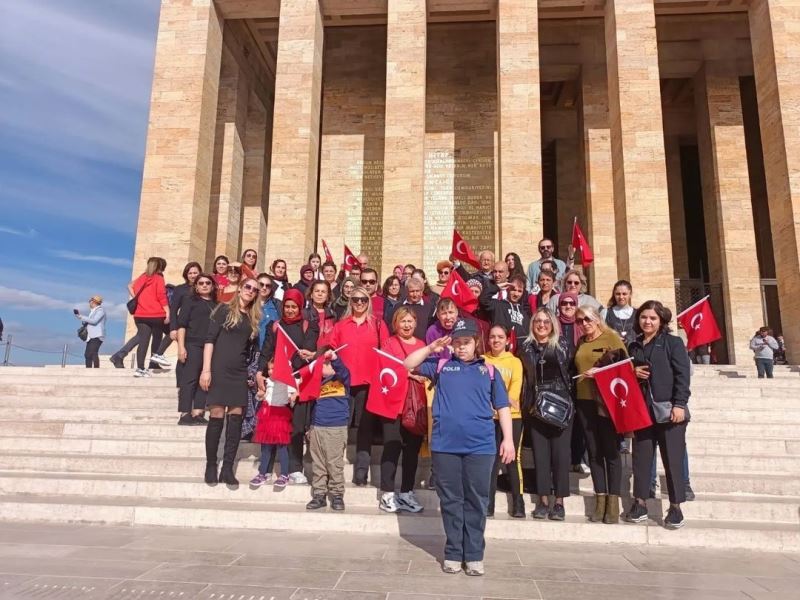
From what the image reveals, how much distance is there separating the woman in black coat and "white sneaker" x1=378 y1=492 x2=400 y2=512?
2.14 meters

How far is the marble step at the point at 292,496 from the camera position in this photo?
5406mm

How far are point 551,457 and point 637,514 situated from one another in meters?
0.90

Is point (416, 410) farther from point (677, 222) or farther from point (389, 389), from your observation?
point (677, 222)

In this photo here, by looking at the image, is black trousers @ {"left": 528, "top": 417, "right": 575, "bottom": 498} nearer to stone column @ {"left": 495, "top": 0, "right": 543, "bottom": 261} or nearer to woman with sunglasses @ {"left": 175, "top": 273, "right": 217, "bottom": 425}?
woman with sunglasses @ {"left": 175, "top": 273, "right": 217, "bottom": 425}

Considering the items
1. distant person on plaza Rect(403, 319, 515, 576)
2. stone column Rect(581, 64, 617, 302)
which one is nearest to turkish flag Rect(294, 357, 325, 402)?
distant person on plaza Rect(403, 319, 515, 576)

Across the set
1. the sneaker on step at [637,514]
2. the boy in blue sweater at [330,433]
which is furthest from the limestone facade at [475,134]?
the sneaker on step at [637,514]

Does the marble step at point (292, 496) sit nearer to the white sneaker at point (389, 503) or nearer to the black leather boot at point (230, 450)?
the black leather boot at point (230, 450)

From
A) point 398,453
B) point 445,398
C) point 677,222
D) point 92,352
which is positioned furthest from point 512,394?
point 677,222

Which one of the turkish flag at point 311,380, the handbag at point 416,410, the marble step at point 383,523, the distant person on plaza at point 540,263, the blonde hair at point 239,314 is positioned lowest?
the marble step at point 383,523

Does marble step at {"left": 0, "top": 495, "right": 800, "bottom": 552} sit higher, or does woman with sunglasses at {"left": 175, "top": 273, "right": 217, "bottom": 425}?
woman with sunglasses at {"left": 175, "top": 273, "right": 217, "bottom": 425}

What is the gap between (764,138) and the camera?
15.5 metres

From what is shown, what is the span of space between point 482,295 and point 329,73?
1504cm

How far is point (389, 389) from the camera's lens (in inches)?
218

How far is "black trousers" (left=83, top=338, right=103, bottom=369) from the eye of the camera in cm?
1126
